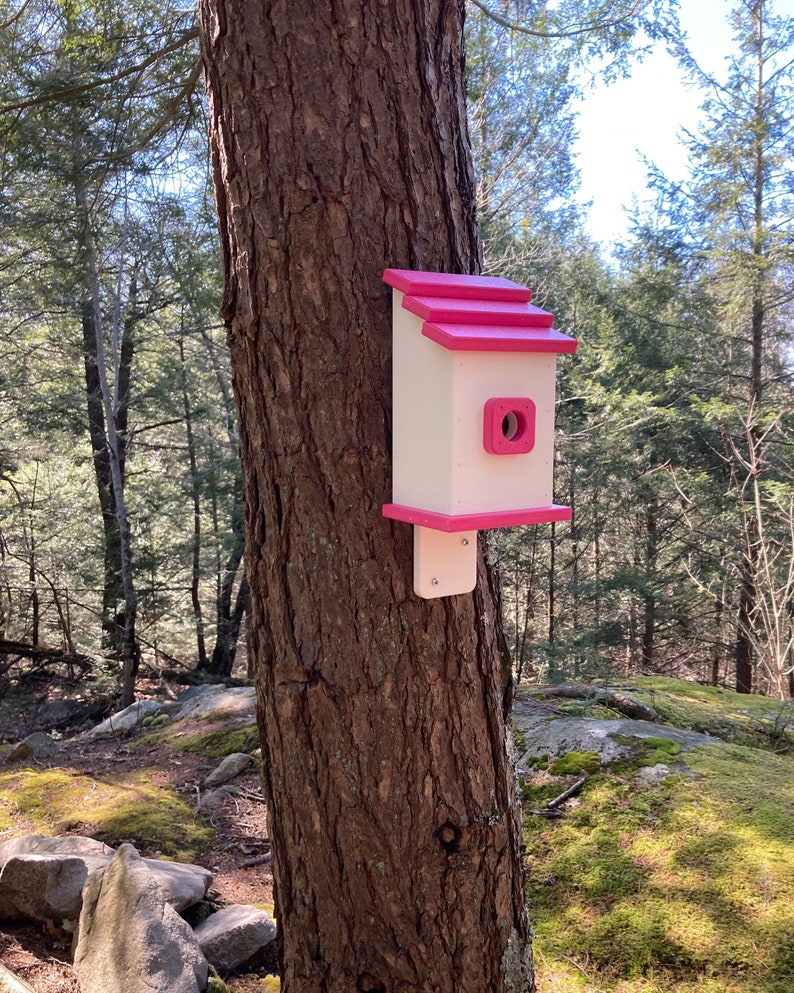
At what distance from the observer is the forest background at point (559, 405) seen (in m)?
8.05

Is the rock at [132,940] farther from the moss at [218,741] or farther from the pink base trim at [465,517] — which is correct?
the moss at [218,741]

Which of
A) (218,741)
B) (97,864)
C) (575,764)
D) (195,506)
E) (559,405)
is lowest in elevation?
(218,741)

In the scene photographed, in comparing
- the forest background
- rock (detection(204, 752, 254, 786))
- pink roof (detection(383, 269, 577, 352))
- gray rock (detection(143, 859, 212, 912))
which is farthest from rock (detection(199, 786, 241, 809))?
the forest background

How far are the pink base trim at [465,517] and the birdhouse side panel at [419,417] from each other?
3 cm

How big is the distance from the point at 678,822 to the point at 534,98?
8.63m

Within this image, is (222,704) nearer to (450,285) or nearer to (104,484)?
(450,285)

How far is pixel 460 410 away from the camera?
1339 millimetres

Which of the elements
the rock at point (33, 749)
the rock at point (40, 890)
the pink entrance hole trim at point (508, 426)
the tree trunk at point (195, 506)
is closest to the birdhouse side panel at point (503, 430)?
the pink entrance hole trim at point (508, 426)

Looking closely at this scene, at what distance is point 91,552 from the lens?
1070 centimetres

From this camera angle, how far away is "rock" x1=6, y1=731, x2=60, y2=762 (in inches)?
213

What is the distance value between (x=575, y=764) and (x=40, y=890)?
7.51 feet

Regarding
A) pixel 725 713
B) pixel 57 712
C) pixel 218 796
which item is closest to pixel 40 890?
pixel 218 796

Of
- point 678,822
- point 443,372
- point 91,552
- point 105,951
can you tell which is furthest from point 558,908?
point 91,552

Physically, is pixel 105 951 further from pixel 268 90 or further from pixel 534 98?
pixel 534 98
